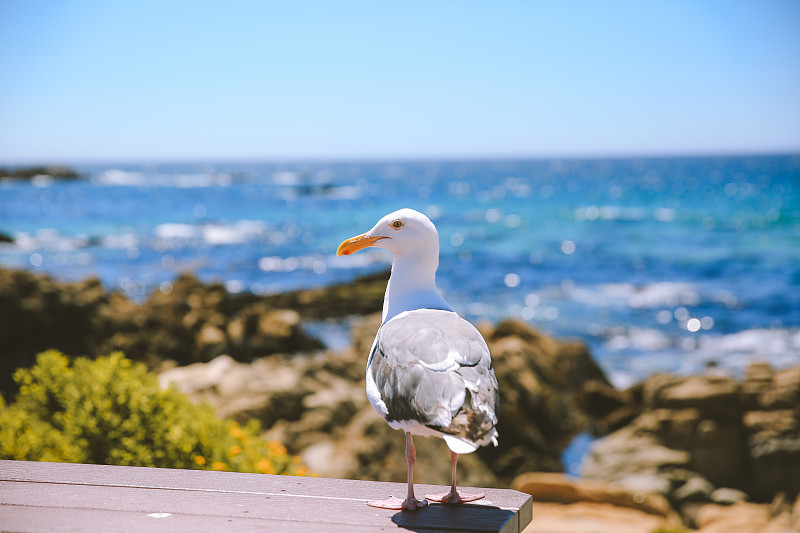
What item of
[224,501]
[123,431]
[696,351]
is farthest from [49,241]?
[224,501]

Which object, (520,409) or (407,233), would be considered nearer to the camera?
(407,233)

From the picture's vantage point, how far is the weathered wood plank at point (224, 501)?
8.65 ft

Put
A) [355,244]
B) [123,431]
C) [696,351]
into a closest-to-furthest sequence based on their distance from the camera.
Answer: [355,244]
[123,431]
[696,351]

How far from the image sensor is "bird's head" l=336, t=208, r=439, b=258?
3.36 metres

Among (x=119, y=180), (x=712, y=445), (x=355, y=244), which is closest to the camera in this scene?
(x=355, y=244)

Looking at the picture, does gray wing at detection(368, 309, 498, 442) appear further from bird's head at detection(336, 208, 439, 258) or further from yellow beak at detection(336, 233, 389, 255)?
yellow beak at detection(336, 233, 389, 255)

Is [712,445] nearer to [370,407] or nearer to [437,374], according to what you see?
[370,407]

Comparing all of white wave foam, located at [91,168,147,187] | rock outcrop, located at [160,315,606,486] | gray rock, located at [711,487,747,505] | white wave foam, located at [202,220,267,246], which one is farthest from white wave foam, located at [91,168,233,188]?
gray rock, located at [711,487,747,505]

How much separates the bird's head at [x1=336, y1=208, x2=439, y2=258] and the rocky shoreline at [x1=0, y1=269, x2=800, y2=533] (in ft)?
9.16

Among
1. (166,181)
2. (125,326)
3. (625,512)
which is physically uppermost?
(166,181)

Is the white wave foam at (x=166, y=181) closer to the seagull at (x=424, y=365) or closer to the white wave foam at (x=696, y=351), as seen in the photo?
the white wave foam at (x=696, y=351)

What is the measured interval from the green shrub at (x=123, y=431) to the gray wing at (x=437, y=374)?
1762 mm

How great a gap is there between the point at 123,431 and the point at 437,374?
8.03ft

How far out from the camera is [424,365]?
8.89ft
